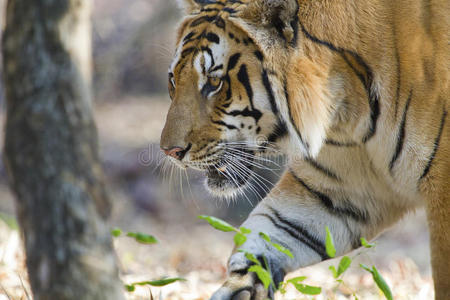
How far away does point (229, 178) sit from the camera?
271cm

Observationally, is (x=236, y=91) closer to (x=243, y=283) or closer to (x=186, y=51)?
(x=186, y=51)

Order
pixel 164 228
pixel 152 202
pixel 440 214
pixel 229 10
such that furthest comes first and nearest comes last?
pixel 152 202 < pixel 164 228 < pixel 229 10 < pixel 440 214

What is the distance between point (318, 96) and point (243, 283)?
0.79 metres

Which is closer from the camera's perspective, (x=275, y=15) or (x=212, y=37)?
(x=275, y=15)

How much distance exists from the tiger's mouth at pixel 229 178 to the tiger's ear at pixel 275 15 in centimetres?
56

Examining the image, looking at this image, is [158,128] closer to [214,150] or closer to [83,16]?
[214,150]

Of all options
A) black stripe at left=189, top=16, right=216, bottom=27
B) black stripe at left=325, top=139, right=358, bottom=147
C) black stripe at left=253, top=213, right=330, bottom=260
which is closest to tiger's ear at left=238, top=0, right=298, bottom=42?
black stripe at left=189, top=16, right=216, bottom=27

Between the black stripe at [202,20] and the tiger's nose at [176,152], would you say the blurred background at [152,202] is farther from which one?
the black stripe at [202,20]

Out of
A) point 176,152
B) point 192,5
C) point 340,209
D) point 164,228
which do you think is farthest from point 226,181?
point 164,228

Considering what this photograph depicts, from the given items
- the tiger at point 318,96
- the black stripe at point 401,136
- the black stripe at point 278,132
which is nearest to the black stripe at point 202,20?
the tiger at point 318,96

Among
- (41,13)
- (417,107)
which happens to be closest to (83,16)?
(41,13)

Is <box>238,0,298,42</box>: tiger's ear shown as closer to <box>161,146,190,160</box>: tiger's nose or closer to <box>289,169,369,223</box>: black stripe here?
<box>161,146,190,160</box>: tiger's nose

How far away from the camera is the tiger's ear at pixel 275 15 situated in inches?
93.5

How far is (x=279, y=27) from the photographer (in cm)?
242
